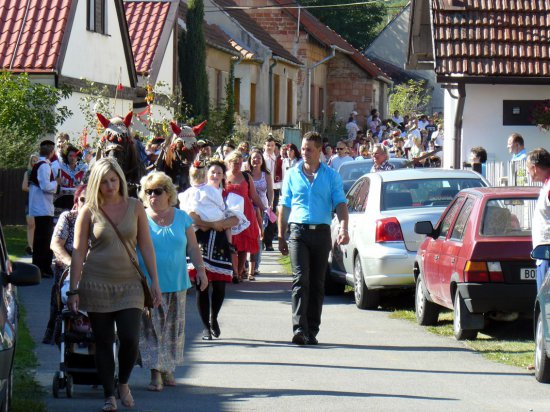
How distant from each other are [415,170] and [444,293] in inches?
134

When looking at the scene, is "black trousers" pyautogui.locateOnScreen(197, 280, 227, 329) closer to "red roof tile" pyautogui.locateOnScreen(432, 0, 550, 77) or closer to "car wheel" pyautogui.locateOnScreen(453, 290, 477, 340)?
"car wheel" pyautogui.locateOnScreen(453, 290, 477, 340)

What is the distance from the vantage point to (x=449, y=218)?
13234 mm

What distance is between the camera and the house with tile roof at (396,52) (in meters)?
77.9

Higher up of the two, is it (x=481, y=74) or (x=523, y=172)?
(x=481, y=74)

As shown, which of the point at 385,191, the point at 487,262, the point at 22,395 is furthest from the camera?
the point at 385,191

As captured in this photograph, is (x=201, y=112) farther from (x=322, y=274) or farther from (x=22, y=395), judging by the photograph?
(x=22, y=395)

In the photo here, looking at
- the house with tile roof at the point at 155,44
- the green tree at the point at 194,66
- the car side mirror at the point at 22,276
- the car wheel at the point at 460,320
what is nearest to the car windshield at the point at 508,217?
the car wheel at the point at 460,320

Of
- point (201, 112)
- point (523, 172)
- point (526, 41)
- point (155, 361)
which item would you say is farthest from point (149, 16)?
point (155, 361)

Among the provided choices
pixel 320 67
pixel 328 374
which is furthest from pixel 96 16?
pixel 320 67

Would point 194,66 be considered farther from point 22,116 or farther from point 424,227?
point 424,227

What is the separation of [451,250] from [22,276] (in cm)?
589

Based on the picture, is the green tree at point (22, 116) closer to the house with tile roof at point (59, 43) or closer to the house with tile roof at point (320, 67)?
the house with tile roof at point (59, 43)

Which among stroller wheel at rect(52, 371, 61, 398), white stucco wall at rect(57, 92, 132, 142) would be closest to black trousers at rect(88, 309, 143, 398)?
stroller wheel at rect(52, 371, 61, 398)

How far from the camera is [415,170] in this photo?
15.7 m
